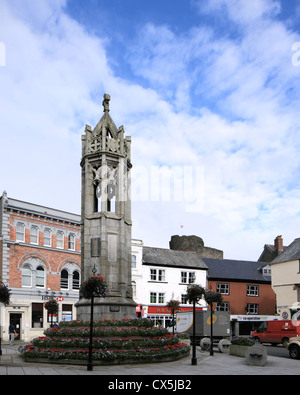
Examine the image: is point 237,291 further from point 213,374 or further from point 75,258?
point 213,374

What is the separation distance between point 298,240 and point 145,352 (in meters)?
37.6

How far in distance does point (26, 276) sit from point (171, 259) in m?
19.0

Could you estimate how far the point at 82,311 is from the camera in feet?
72.0

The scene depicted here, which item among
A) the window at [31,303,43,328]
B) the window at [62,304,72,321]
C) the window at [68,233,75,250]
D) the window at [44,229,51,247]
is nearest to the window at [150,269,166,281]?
the window at [68,233,75,250]

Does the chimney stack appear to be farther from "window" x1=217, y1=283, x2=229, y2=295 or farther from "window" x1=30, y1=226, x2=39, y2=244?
"window" x1=30, y1=226, x2=39, y2=244

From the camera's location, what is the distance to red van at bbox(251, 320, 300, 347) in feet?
105

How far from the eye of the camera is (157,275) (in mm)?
52688

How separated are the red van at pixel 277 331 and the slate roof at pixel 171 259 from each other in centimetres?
1896

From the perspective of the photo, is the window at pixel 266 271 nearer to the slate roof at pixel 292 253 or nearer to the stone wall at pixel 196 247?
the slate roof at pixel 292 253

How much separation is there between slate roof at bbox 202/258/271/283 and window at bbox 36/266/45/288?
21.9 m

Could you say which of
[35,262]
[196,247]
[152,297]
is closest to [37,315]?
[35,262]

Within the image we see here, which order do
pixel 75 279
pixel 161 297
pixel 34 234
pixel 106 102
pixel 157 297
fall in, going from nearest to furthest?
pixel 106 102 → pixel 34 234 → pixel 75 279 → pixel 157 297 → pixel 161 297

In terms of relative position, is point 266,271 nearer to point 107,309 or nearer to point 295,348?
point 295,348

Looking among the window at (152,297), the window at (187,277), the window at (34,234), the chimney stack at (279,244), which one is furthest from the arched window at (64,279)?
the chimney stack at (279,244)
